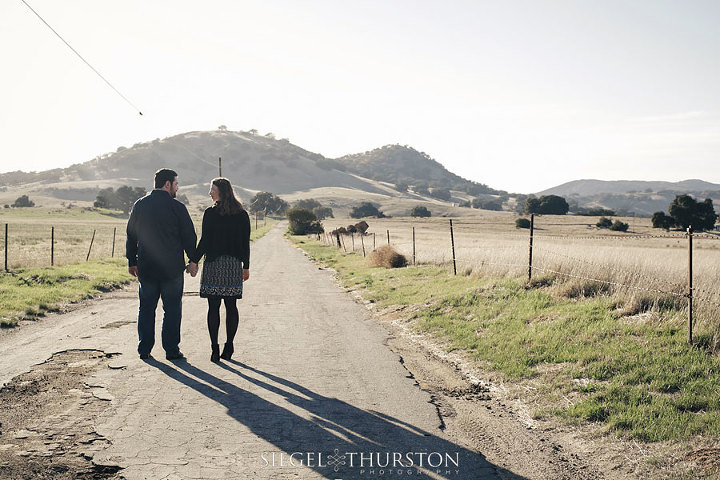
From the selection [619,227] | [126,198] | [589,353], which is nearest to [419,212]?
[126,198]

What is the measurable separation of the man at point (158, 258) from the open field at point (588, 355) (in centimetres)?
420

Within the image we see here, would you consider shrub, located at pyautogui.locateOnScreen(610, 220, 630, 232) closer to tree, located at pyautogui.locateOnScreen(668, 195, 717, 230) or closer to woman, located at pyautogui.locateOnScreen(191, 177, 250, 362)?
tree, located at pyautogui.locateOnScreen(668, 195, 717, 230)

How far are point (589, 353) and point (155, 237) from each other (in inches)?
230

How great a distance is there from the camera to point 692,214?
169ft

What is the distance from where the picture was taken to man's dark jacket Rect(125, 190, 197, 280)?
7383 millimetres

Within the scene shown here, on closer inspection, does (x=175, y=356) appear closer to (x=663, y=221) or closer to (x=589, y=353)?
(x=589, y=353)

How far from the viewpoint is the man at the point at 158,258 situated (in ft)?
24.2

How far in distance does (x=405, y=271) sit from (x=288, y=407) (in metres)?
13.1

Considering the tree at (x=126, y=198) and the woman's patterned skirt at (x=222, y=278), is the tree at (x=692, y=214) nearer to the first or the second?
the woman's patterned skirt at (x=222, y=278)

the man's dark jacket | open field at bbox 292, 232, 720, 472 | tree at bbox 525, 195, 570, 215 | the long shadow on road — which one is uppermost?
tree at bbox 525, 195, 570, 215

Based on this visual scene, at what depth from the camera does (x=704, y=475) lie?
161 inches

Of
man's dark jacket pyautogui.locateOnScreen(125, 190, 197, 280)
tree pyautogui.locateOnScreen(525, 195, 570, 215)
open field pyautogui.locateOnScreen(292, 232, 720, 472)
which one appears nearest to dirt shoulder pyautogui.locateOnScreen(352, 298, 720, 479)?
open field pyautogui.locateOnScreen(292, 232, 720, 472)

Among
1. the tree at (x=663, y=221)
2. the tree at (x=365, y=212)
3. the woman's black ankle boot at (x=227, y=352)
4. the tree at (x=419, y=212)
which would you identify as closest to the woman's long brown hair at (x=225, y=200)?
the woman's black ankle boot at (x=227, y=352)

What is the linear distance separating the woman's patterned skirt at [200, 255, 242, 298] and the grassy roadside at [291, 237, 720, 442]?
3.59m
